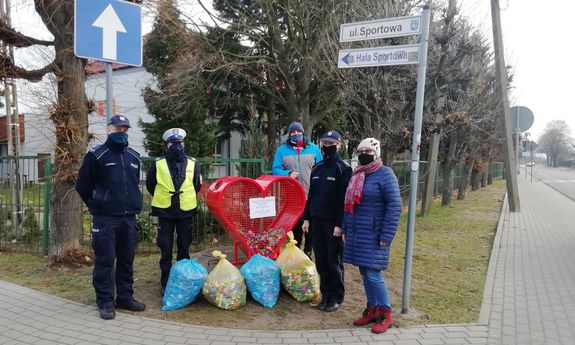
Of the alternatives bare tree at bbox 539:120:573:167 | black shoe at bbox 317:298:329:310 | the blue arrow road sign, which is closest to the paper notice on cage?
black shoe at bbox 317:298:329:310

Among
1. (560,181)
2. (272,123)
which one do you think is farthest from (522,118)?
(560,181)

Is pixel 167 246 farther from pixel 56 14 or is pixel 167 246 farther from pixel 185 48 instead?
pixel 185 48

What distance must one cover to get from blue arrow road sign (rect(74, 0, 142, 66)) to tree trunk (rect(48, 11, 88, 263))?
2019 mm

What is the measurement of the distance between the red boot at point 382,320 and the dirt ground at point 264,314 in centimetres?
29

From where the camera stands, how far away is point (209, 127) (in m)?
16.0

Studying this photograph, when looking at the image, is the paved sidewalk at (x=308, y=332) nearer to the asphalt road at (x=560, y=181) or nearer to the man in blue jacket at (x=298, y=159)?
the man in blue jacket at (x=298, y=159)

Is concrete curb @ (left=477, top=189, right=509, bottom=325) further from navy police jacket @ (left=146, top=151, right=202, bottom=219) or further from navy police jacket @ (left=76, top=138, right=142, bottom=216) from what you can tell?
navy police jacket @ (left=76, top=138, right=142, bottom=216)

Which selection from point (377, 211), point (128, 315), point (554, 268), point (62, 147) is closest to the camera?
point (377, 211)

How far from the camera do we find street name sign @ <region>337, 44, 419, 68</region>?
4.62m

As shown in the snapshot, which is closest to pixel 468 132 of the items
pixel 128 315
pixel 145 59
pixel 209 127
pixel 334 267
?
pixel 209 127

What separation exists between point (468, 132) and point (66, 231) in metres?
13.4

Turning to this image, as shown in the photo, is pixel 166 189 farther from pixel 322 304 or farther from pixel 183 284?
pixel 322 304

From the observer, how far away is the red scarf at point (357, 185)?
164 inches

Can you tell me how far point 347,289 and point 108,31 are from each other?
380cm
